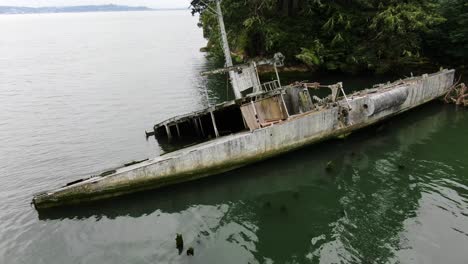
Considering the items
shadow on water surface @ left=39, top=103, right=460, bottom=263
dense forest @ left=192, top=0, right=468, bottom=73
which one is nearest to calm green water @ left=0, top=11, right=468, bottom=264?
shadow on water surface @ left=39, top=103, right=460, bottom=263

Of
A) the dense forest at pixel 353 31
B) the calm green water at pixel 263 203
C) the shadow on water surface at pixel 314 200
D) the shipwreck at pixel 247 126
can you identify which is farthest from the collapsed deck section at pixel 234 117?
the dense forest at pixel 353 31

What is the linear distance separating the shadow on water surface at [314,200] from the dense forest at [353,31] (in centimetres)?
1505

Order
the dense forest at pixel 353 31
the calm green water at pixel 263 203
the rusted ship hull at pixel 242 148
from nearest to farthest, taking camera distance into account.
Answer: the calm green water at pixel 263 203 → the rusted ship hull at pixel 242 148 → the dense forest at pixel 353 31

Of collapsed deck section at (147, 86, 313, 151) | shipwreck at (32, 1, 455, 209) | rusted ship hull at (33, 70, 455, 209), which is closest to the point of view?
rusted ship hull at (33, 70, 455, 209)

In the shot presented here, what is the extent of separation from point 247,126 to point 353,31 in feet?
72.6

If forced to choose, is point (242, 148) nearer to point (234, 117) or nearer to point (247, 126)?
point (247, 126)

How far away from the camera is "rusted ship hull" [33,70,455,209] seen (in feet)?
61.7

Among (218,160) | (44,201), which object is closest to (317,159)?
(218,160)

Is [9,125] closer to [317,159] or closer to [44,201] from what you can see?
[44,201]

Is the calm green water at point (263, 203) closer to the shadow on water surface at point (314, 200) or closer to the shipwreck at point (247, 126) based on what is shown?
the shadow on water surface at point (314, 200)

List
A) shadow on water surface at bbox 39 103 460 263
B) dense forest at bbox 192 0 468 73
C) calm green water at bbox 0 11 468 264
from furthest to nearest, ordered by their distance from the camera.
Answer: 1. dense forest at bbox 192 0 468 73
2. shadow on water surface at bbox 39 103 460 263
3. calm green water at bbox 0 11 468 264

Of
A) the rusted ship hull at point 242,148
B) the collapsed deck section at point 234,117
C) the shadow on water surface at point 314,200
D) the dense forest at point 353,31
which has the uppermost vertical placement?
the dense forest at point 353,31

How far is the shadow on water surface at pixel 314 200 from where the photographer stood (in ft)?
50.0

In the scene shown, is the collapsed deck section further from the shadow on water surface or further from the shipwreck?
the shadow on water surface
